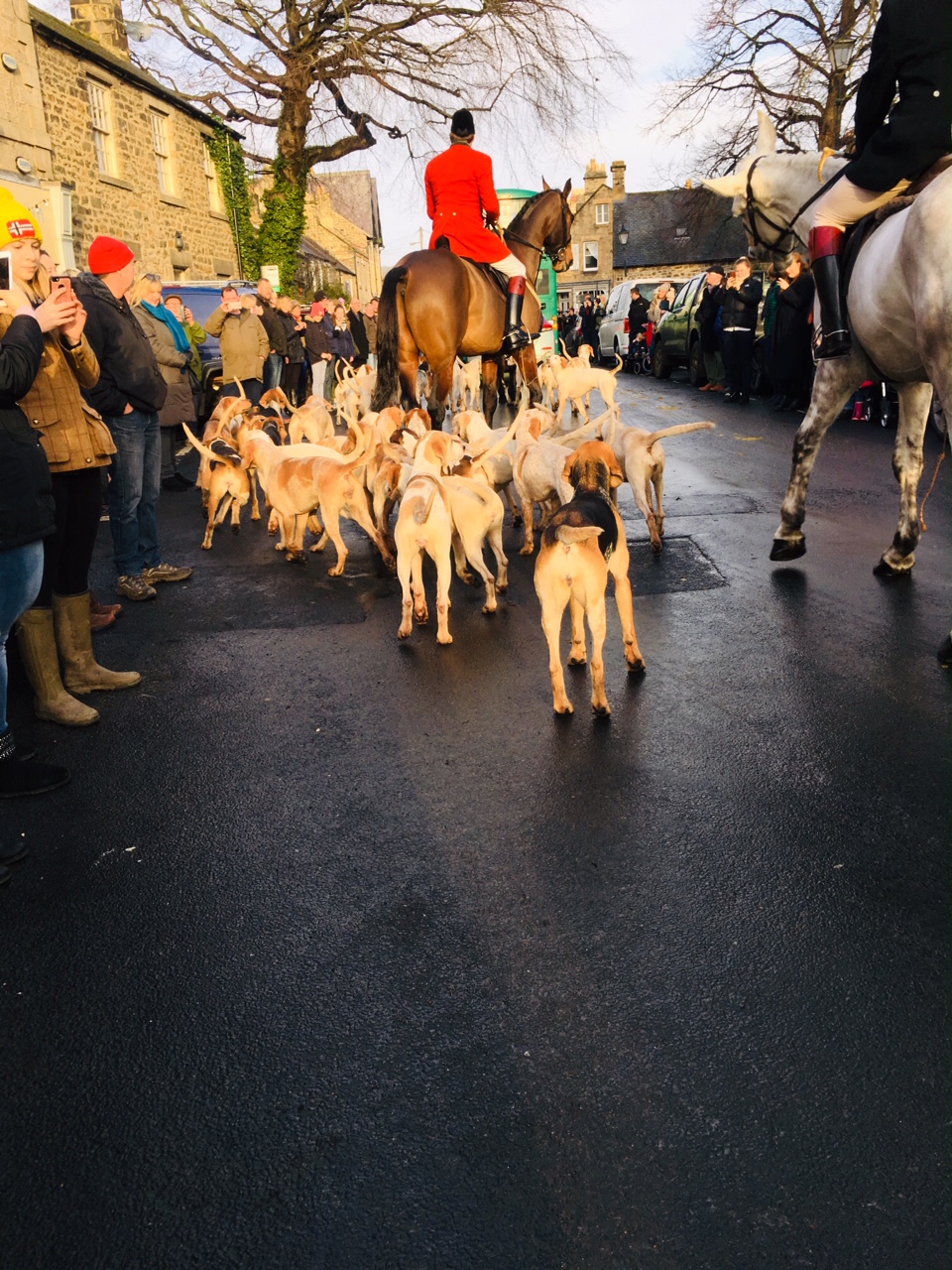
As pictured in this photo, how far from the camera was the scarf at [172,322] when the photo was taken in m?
Result: 8.24

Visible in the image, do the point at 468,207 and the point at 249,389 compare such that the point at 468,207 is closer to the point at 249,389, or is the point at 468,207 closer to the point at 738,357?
the point at 249,389

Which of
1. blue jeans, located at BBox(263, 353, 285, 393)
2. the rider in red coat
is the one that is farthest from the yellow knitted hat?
blue jeans, located at BBox(263, 353, 285, 393)

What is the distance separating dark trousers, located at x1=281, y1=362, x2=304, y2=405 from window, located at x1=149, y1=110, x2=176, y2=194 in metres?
8.90

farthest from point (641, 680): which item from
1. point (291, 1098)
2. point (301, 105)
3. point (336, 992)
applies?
point (301, 105)

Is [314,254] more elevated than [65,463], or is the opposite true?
[314,254]

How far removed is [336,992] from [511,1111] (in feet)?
2.12

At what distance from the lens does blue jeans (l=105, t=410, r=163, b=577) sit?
582cm

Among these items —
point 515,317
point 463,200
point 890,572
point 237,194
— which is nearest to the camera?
point 890,572

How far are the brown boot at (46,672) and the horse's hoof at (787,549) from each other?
4445mm

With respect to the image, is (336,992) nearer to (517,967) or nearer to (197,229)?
(517,967)

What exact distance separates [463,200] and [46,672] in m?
6.33

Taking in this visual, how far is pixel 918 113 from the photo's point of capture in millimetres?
4445

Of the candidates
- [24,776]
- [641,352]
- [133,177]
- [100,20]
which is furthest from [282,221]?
[24,776]

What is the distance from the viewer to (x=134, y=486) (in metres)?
5.96
